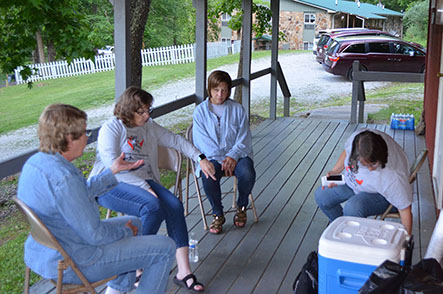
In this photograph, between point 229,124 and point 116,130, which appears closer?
point 116,130

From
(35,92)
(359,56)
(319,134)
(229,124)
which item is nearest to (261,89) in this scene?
(359,56)

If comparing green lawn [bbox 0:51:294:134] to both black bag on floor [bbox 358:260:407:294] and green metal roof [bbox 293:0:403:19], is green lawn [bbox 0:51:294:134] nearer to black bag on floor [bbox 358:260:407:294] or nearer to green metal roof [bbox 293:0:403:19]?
black bag on floor [bbox 358:260:407:294]

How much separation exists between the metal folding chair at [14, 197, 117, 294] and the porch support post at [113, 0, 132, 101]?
1749mm

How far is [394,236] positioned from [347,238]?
203 millimetres

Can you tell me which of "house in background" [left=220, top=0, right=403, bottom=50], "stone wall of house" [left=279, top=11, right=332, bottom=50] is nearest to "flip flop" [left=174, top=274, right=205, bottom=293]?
"house in background" [left=220, top=0, right=403, bottom=50]

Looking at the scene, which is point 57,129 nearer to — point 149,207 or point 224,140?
point 149,207

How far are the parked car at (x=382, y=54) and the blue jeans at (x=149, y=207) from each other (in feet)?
42.1

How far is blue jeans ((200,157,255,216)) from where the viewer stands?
3576 mm

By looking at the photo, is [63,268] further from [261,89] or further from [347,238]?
[261,89]

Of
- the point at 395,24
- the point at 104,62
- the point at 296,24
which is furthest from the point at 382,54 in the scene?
the point at 395,24

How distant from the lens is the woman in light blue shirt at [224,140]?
3.66 meters

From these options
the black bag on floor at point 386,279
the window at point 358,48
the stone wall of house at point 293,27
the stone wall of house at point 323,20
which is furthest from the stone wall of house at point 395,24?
the black bag on floor at point 386,279

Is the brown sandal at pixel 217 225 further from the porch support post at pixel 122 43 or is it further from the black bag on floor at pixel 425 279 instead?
the black bag on floor at pixel 425 279

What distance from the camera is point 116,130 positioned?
294cm
